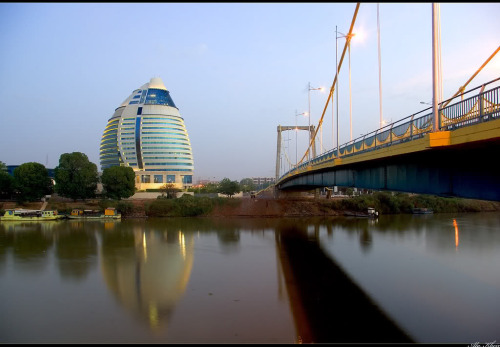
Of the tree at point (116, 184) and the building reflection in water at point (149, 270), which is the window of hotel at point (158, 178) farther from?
the building reflection in water at point (149, 270)

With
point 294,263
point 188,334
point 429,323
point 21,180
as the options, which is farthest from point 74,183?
point 429,323

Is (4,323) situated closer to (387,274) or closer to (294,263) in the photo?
(294,263)

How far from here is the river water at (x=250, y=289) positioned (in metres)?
9.66

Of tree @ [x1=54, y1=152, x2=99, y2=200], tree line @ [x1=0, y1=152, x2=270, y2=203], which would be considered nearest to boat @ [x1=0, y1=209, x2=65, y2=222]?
tree line @ [x1=0, y1=152, x2=270, y2=203]

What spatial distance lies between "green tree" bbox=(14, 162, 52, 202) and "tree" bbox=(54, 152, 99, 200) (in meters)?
1.58

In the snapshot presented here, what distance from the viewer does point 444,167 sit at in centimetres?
888

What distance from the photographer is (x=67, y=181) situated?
4194 centimetres

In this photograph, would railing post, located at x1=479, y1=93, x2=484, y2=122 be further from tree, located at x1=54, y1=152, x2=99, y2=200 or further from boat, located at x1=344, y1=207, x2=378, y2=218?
tree, located at x1=54, y1=152, x2=99, y2=200

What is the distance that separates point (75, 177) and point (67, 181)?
39.4 inches

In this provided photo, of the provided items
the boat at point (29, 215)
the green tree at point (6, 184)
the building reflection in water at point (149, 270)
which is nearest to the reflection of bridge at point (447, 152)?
the building reflection in water at point (149, 270)

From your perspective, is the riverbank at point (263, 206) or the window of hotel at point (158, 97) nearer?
the riverbank at point (263, 206)

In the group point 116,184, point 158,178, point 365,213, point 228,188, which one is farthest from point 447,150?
point 158,178

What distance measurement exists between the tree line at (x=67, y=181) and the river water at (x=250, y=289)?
53.1 ft

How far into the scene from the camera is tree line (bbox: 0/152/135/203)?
1615 inches
